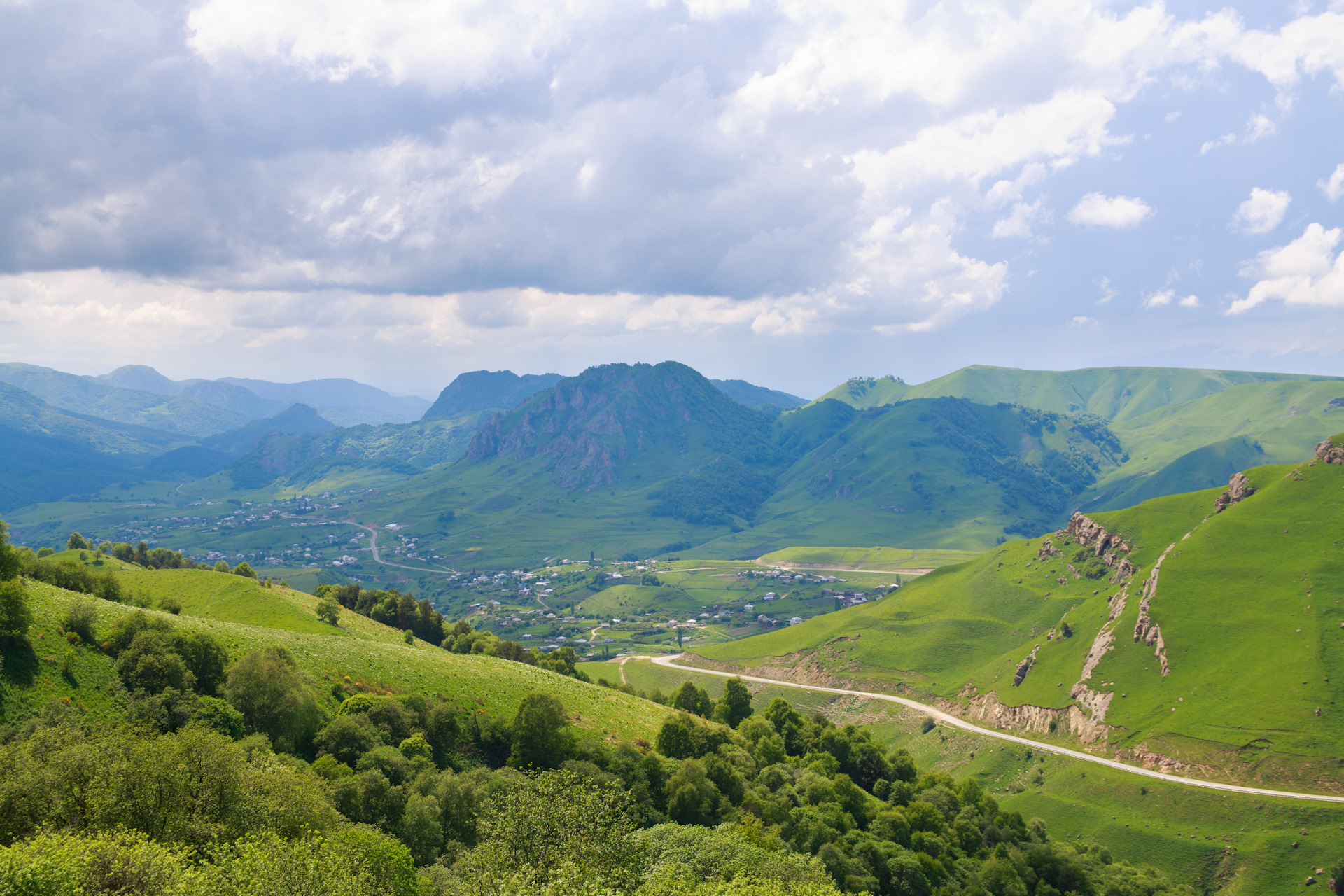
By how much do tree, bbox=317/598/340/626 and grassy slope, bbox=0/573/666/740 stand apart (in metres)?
1.94

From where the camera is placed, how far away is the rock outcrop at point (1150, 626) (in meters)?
163

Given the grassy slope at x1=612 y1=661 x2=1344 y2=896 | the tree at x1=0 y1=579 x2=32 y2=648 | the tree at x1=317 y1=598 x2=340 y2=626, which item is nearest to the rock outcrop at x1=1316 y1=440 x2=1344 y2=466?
the grassy slope at x1=612 y1=661 x2=1344 y2=896

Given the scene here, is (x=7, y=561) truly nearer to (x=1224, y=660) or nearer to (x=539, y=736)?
(x=539, y=736)

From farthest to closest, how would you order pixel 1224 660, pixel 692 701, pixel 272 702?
pixel 1224 660 < pixel 692 701 < pixel 272 702

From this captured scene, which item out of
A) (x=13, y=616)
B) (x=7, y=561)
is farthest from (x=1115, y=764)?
(x=7, y=561)

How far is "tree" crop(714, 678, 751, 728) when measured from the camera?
14838 cm

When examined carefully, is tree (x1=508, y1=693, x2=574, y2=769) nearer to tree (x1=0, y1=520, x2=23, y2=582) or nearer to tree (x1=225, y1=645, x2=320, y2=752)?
tree (x1=225, y1=645, x2=320, y2=752)

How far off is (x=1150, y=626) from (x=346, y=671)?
593ft

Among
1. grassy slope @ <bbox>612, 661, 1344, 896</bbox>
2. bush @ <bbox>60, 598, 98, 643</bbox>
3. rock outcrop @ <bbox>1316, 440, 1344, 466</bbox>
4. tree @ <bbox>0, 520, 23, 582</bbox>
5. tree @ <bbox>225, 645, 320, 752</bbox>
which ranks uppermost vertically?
rock outcrop @ <bbox>1316, 440, 1344, 466</bbox>

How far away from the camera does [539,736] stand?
87.8 meters

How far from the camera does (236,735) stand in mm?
68750

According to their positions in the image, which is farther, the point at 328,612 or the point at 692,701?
the point at 692,701

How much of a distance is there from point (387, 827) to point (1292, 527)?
720 feet

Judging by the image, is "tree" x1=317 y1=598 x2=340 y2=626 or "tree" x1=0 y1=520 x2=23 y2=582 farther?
"tree" x1=317 y1=598 x2=340 y2=626
